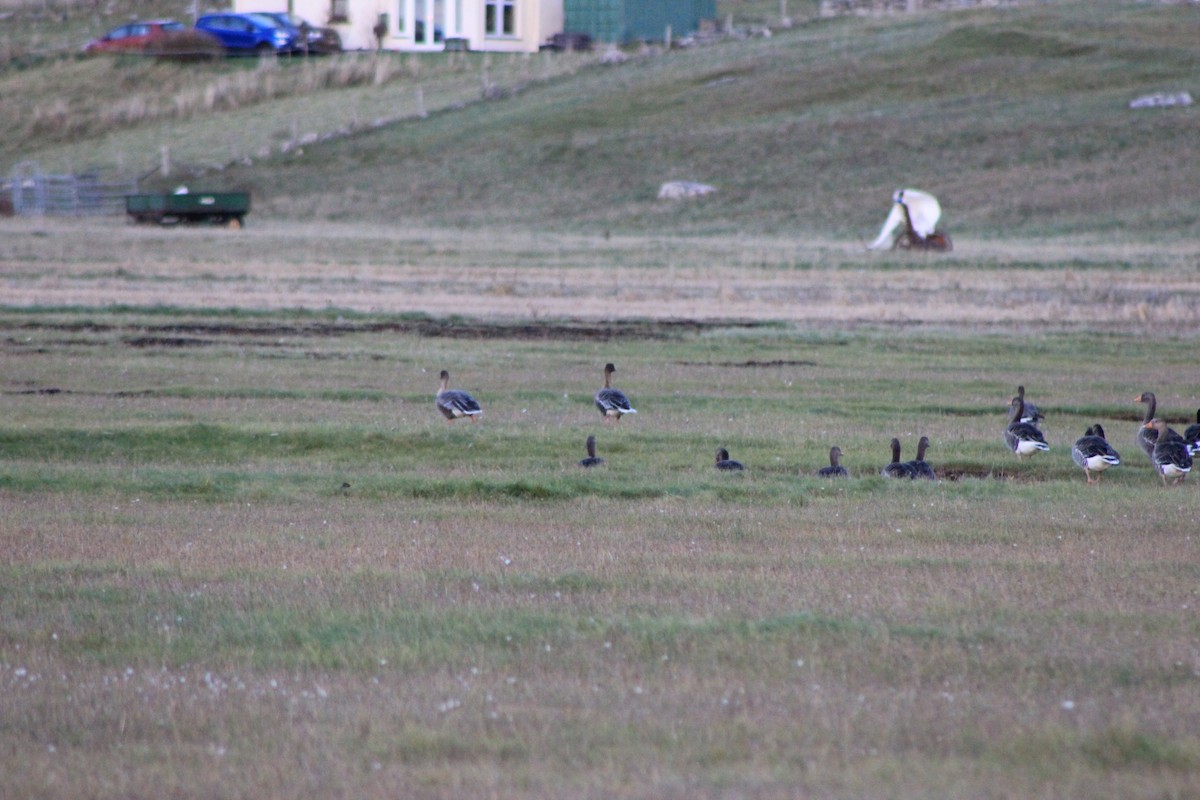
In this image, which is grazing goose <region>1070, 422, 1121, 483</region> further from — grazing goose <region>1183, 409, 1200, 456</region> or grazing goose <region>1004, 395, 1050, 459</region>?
grazing goose <region>1183, 409, 1200, 456</region>

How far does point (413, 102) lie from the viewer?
8206cm

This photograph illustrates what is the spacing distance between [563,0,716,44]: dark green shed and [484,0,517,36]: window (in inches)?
146

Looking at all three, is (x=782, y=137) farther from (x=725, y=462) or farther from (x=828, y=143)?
(x=725, y=462)

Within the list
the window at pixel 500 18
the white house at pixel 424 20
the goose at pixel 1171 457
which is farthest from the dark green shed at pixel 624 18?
the goose at pixel 1171 457

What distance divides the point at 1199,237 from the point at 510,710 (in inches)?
1935

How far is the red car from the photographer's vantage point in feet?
284

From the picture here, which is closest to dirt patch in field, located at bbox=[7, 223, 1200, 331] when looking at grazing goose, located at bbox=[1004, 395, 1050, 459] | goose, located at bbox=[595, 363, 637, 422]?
goose, located at bbox=[595, 363, 637, 422]

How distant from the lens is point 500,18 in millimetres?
88312

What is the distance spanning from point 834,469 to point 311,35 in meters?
77.2

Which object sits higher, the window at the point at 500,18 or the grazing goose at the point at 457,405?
the window at the point at 500,18

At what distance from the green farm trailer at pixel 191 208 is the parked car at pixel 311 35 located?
104ft

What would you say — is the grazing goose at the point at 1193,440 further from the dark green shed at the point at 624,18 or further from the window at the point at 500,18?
the dark green shed at the point at 624,18

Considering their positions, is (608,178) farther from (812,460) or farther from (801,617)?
(801,617)

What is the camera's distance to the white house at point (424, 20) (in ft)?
283
